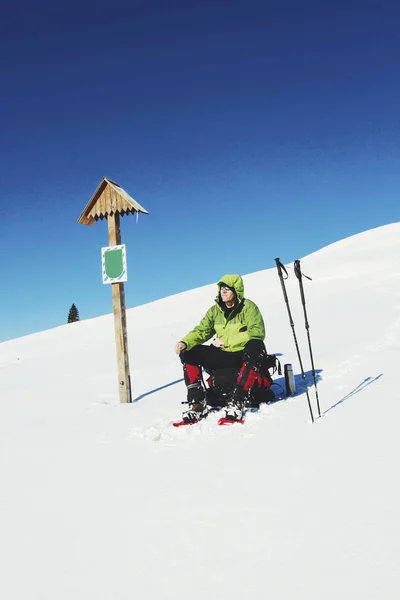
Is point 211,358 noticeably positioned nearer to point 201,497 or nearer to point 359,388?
point 359,388

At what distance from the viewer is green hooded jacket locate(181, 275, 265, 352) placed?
5.67 metres

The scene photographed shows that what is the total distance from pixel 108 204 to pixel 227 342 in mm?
3113

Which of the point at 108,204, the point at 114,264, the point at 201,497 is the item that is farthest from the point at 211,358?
the point at 108,204

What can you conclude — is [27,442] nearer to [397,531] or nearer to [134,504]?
[134,504]

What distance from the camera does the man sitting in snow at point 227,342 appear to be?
5.36 meters

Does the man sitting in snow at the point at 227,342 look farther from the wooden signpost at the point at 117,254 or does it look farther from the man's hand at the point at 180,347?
the wooden signpost at the point at 117,254

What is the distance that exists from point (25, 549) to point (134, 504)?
69cm

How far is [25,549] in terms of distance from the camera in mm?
2434

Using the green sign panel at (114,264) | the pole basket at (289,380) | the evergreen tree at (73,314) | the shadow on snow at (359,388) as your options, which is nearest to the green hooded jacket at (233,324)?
the pole basket at (289,380)

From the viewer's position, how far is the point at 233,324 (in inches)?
229

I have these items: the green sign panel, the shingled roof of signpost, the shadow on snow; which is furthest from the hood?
the shingled roof of signpost

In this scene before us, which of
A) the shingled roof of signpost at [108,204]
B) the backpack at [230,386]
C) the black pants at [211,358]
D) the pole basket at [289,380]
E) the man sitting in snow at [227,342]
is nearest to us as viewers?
the man sitting in snow at [227,342]

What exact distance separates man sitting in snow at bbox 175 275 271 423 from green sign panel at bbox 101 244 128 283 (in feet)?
5.90

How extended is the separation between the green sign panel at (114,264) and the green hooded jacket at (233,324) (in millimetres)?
1764
